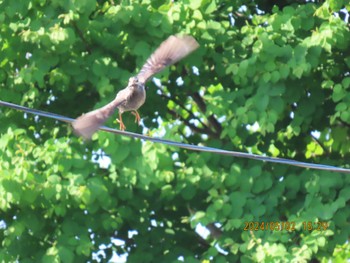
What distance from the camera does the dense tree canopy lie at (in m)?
7.80

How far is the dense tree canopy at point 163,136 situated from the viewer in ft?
25.6

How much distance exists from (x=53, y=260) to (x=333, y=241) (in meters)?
1.97

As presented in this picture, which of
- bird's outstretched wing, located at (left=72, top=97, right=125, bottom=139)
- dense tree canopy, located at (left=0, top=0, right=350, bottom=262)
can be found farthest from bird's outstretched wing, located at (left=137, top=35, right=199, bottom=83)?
dense tree canopy, located at (left=0, top=0, right=350, bottom=262)

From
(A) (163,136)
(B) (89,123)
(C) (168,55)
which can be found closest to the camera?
(B) (89,123)

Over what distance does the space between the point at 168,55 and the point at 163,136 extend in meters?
1.07

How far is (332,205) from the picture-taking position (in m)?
7.86

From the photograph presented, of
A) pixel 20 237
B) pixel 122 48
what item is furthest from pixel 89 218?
pixel 122 48
